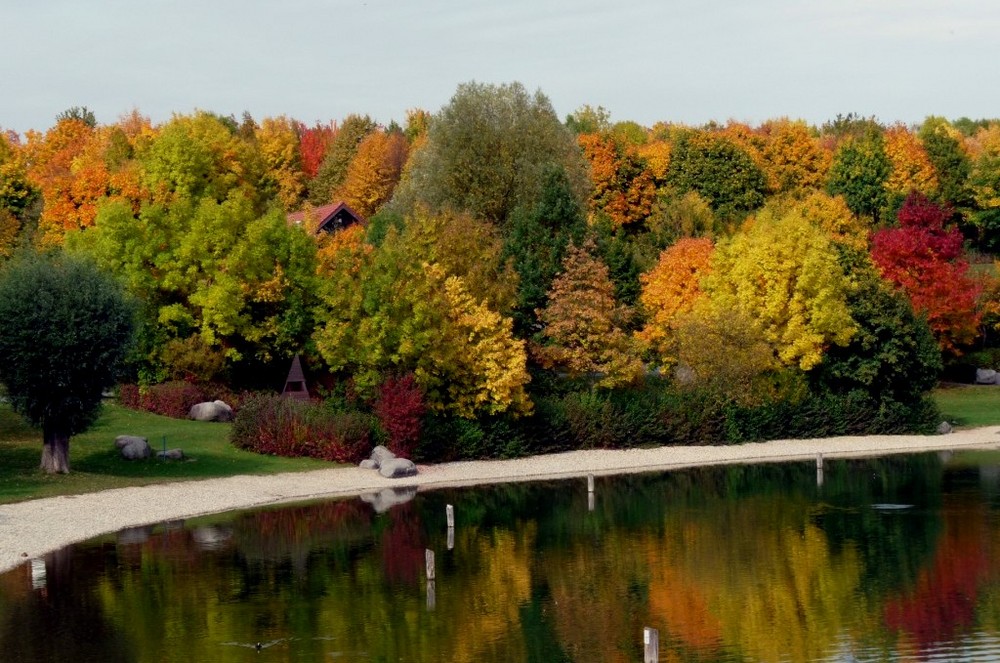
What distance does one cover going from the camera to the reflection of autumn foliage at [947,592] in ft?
136

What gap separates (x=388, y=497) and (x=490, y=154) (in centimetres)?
4511

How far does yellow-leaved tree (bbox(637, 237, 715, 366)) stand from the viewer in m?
90.7

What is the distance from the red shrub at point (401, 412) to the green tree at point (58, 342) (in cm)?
1413

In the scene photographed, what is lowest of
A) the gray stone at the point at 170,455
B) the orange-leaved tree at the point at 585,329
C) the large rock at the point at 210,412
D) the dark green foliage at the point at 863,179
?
the gray stone at the point at 170,455

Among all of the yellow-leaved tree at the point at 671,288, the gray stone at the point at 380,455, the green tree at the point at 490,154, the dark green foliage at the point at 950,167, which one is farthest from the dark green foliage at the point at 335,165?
the gray stone at the point at 380,455

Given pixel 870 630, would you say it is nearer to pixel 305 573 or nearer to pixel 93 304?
pixel 305 573

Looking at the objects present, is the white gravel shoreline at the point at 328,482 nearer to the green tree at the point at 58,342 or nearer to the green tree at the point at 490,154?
the green tree at the point at 58,342

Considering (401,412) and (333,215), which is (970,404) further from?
(333,215)

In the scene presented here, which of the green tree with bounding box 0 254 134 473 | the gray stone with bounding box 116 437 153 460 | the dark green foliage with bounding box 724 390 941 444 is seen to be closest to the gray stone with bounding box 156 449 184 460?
the gray stone with bounding box 116 437 153 460

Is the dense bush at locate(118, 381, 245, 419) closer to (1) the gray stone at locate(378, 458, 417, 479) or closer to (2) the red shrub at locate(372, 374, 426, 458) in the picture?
(2) the red shrub at locate(372, 374, 426, 458)

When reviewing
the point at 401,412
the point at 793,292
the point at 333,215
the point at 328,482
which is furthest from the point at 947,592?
the point at 333,215

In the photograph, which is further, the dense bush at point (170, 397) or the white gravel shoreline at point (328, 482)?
the dense bush at point (170, 397)

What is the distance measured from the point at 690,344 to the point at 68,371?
122 ft

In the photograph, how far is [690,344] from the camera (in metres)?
85.4
